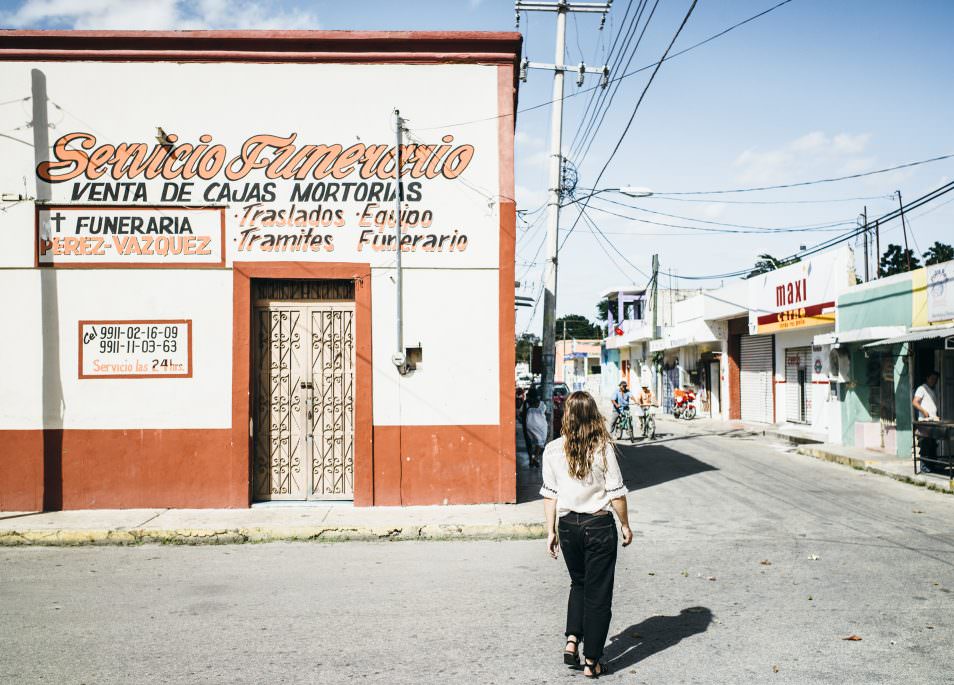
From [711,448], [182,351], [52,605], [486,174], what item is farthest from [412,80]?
[711,448]

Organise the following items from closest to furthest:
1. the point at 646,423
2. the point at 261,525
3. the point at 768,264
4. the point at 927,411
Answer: the point at 261,525 < the point at 927,411 < the point at 646,423 < the point at 768,264

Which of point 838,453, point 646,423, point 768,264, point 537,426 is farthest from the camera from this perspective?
point 768,264

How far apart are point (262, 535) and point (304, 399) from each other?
88.0 inches

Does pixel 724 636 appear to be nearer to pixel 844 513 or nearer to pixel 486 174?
pixel 844 513

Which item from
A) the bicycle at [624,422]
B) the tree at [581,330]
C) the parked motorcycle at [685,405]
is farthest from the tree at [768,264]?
the tree at [581,330]

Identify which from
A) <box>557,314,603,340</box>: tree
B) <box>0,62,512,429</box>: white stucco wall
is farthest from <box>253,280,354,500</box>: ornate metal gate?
<box>557,314,603,340</box>: tree

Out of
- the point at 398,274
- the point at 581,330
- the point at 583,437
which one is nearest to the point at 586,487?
the point at 583,437

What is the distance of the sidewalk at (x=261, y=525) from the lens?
368 inches

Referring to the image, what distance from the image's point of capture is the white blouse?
4930 millimetres

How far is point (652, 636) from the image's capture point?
5.68 metres

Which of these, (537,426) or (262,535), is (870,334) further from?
(262,535)

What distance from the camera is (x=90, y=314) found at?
10.7 metres

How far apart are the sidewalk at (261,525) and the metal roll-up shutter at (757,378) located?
20.0m

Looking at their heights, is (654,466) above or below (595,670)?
below
